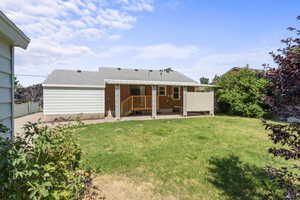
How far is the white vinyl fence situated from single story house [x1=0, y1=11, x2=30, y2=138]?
1250 cm

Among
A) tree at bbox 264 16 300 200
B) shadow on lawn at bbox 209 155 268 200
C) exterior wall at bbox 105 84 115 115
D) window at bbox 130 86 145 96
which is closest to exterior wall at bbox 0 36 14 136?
tree at bbox 264 16 300 200

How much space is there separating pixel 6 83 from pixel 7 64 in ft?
0.96

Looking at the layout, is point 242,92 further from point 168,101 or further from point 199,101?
point 168,101

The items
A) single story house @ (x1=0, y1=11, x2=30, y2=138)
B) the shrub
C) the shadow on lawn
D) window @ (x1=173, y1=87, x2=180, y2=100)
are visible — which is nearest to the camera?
the shrub

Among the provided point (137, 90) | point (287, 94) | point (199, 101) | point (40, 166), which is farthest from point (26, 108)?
point (287, 94)

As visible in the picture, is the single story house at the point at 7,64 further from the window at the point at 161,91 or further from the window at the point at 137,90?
the window at the point at 161,91

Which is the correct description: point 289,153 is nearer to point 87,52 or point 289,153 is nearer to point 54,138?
point 54,138

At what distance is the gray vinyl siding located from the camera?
1002 centimetres

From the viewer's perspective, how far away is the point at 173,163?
407cm

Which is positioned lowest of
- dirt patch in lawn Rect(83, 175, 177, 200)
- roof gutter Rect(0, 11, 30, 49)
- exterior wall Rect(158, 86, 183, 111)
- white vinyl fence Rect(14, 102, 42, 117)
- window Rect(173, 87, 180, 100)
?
dirt patch in lawn Rect(83, 175, 177, 200)

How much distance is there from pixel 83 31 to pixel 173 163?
9.27 meters

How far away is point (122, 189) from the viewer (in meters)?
2.99

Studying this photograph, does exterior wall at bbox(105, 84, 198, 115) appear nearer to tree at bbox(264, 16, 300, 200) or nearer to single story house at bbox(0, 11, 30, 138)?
single story house at bbox(0, 11, 30, 138)

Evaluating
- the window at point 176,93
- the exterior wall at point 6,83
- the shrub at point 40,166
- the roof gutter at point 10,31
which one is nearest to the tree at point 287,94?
the shrub at point 40,166
